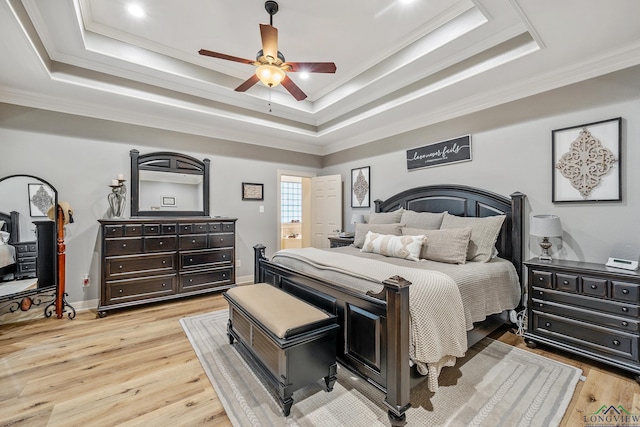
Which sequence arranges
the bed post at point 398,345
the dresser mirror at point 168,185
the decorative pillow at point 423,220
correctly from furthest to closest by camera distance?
1. the dresser mirror at point 168,185
2. the decorative pillow at point 423,220
3. the bed post at point 398,345

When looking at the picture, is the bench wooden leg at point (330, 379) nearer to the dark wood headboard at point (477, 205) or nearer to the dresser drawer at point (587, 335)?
the dresser drawer at point (587, 335)

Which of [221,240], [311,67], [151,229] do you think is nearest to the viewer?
[311,67]

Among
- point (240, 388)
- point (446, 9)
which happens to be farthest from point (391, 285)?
point (446, 9)

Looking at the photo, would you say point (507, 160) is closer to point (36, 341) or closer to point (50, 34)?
point (50, 34)

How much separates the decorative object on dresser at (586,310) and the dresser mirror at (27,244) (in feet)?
17.1

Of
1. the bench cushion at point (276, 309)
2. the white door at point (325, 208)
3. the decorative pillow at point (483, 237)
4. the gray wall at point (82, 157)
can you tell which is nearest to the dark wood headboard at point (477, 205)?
the decorative pillow at point (483, 237)

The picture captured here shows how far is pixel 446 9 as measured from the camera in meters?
2.48

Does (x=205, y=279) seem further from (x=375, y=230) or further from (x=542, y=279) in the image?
(x=542, y=279)

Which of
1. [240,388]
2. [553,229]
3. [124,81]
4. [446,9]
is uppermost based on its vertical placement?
[446,9]

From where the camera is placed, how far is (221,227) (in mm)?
4184

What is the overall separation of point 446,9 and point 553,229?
2.24m

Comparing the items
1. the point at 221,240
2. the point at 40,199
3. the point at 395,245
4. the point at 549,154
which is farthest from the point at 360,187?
the point at 40,199

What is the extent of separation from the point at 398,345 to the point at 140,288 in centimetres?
342

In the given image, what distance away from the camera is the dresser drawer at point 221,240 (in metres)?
4.11
